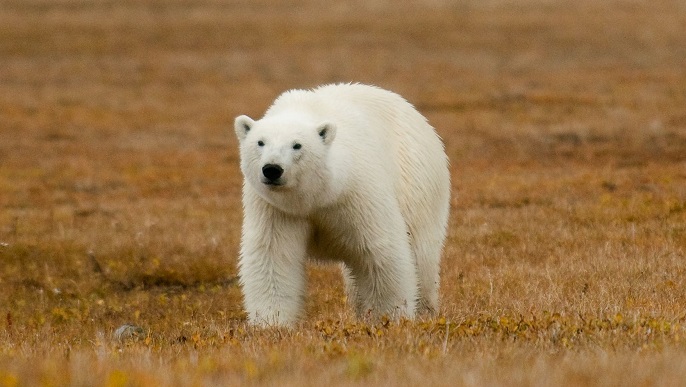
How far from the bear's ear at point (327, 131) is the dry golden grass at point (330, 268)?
4.31 feet

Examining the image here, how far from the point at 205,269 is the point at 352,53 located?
96.6 feet

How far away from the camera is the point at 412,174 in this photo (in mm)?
9109

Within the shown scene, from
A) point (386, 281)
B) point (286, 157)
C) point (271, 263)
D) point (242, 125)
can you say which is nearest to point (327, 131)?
point (286, 157)

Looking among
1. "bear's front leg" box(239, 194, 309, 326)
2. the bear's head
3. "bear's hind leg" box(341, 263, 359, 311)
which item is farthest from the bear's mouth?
"bear's hind leg" box(341, 263, 359, 311)

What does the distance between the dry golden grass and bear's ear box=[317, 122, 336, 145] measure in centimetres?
131

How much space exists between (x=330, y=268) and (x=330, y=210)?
4.16 m

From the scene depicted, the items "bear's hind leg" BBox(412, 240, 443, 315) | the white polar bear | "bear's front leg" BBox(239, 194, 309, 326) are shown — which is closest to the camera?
the white polar bear

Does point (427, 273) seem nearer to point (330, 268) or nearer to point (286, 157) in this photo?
point (286, 157)

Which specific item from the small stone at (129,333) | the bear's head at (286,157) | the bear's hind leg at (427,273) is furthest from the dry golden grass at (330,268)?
the bear's head at (286,157)

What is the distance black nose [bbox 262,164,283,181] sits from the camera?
7.22 meters

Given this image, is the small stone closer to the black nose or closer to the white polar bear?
the white polar bear

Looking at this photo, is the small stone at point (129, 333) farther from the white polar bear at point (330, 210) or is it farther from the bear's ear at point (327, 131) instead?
the bear's ear at point (327, 131)

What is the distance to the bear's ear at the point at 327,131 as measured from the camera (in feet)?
25.3

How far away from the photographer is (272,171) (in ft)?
23.7
